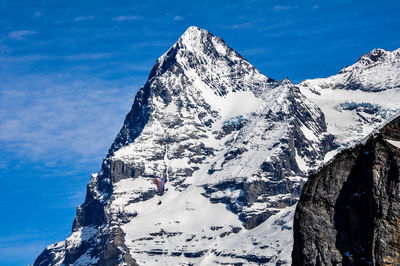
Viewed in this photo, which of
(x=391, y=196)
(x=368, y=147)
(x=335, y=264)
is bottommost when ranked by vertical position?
(x=335, y=264)

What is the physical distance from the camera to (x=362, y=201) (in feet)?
189

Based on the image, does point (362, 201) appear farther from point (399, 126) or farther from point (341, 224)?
point (399, 126)

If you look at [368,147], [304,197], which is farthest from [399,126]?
[304,197]

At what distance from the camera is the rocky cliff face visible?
5606 cm

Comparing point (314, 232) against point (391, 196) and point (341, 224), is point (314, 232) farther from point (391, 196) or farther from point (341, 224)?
point (391, 196)

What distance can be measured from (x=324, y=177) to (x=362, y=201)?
3343 millimetres

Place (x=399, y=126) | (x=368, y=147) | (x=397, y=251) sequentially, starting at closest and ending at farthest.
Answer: (x=397, y=251) < (x=368, y=147) < (x=399, y=126)

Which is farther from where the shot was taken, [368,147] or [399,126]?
[399,126]

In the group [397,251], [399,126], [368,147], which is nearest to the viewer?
[397,251]

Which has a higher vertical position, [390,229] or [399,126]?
[399,126]

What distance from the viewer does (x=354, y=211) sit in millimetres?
57906

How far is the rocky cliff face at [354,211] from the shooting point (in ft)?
184

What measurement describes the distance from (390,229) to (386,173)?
11.8 feet

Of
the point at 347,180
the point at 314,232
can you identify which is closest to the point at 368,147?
the point at 347,180
